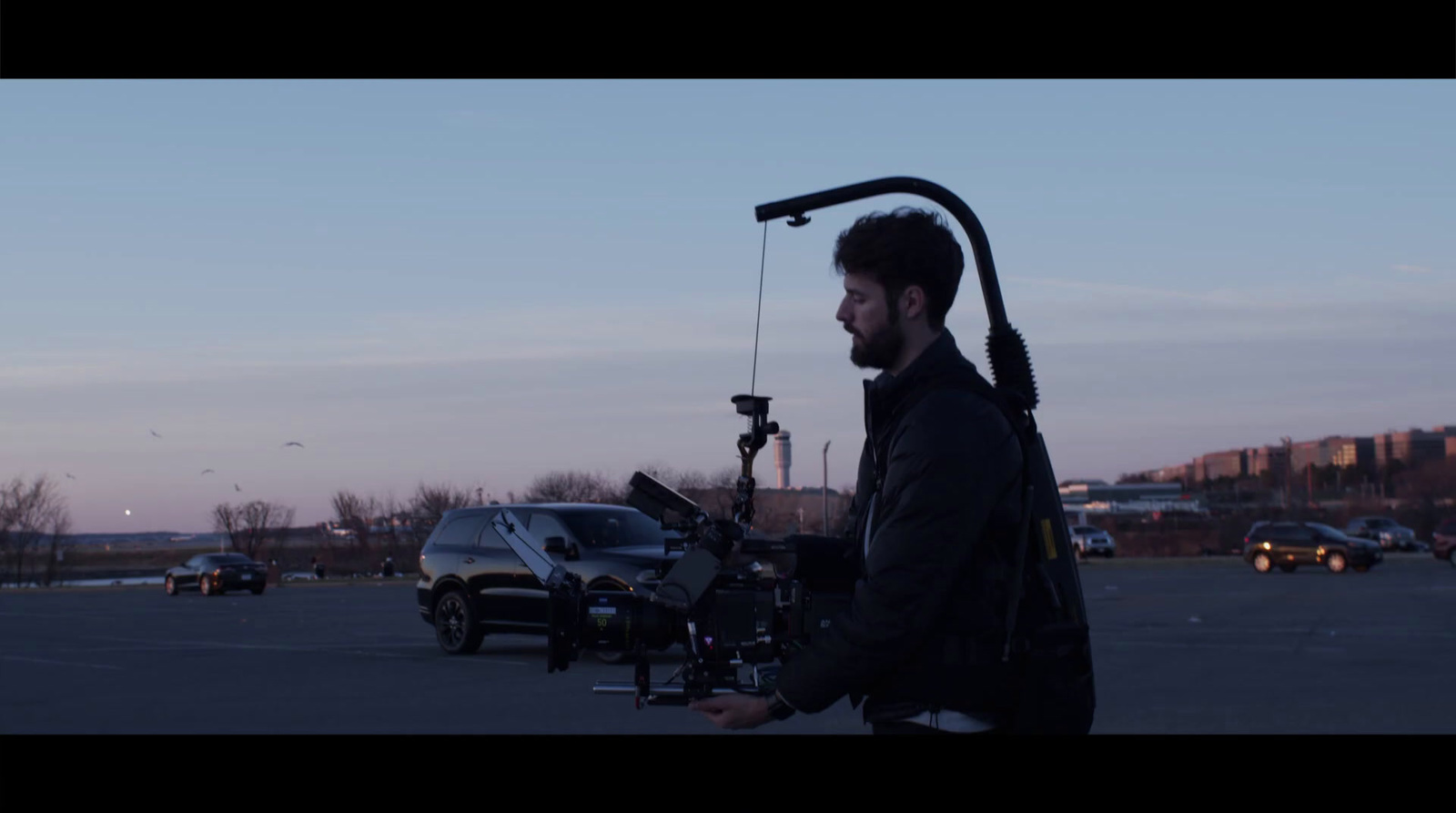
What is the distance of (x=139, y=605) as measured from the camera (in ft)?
106

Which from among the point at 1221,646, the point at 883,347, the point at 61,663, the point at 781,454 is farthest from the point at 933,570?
the point at 61,663

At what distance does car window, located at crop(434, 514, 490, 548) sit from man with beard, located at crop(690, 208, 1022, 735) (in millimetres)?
13727

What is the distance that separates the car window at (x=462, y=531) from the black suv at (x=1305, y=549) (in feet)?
103

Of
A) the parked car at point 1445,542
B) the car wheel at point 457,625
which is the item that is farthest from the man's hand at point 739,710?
the parked car at point 1445,542

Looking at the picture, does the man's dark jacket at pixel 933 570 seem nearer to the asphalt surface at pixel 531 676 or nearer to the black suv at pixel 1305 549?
the asphalt surface at pixel 531 676

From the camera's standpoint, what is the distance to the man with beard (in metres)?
2.79

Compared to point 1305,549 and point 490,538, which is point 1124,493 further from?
point 490,538

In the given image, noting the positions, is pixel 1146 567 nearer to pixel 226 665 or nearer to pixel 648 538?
pixel 648 538

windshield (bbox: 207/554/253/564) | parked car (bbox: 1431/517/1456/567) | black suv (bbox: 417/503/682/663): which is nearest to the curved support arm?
black suv (bbox: 417/503/682/663)

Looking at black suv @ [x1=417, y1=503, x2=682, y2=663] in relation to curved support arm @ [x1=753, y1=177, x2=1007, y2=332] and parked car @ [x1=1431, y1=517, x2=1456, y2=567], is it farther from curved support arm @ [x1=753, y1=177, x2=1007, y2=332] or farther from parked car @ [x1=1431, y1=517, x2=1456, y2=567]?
parked car @ [x1=1431, y1=517, x2=1456, y2=567]

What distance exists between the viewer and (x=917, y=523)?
2789 mm

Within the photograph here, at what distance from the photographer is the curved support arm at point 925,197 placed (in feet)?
11.5
